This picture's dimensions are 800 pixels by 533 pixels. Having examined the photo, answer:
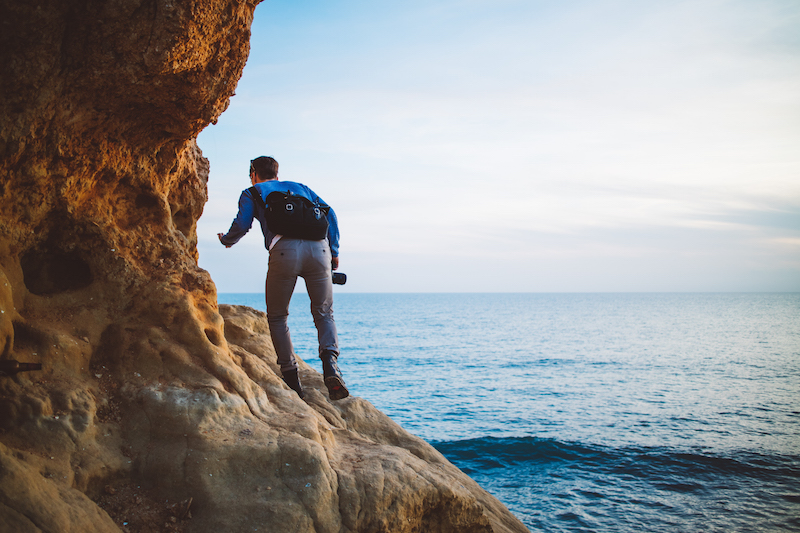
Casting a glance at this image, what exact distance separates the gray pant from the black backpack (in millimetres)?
89

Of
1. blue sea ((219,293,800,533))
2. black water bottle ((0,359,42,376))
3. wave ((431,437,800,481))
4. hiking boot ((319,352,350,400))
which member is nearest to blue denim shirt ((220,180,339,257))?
hiking boot ((319,352,350,400))

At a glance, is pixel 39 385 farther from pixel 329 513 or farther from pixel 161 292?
pixel 329 513

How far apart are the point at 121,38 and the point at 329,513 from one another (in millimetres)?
3880

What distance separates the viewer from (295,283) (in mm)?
5000

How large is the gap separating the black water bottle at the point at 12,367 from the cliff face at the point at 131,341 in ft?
0.33

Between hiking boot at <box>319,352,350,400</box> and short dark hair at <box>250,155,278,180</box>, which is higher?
short dark hair at <box>250,155,278,180</box>

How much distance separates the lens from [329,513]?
363 cm

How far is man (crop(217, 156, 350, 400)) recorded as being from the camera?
16.1 feet

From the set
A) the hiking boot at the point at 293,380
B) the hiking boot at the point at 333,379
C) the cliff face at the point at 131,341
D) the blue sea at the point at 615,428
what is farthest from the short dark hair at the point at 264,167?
the blue sea at the point at 615,428

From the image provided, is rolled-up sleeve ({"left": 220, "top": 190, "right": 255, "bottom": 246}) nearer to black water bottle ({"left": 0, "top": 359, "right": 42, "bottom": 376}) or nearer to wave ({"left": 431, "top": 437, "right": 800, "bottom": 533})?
black water bottle ({"left": 0, "top": 359, "right": 42, "bottom": 376})

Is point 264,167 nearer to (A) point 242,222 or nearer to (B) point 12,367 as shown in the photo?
(A) point 242,222

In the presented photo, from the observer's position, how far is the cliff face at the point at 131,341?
3398mm

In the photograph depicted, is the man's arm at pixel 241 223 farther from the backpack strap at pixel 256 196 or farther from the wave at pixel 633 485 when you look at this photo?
the wave at pixel 633 485

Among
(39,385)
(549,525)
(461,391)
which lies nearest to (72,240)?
(39,385)
